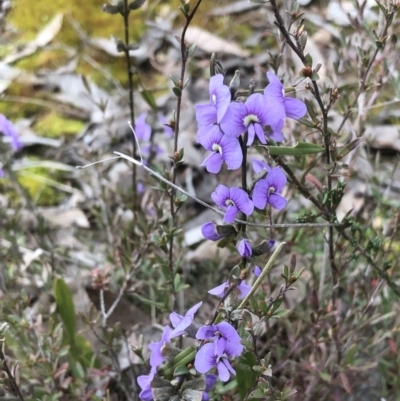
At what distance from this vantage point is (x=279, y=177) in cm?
80

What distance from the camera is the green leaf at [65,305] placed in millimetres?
1258

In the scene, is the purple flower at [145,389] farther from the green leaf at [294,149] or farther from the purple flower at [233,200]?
the green leaf at [294,149]

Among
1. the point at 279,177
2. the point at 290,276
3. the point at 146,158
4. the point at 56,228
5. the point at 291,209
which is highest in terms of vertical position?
the point at 279,177

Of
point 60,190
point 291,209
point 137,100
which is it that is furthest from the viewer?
point 137,100

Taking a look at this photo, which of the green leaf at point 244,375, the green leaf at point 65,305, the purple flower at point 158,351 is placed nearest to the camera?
the purple flower at point 158,351

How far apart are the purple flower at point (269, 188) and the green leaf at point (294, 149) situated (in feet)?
0.09

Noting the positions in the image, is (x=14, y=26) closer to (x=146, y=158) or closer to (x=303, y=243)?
(x=146, y=158)

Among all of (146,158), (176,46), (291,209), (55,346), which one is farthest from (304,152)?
(176,46)

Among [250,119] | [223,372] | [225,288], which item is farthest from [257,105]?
[223,372]

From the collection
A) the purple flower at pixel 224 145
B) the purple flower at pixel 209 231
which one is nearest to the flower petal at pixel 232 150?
the purple flower at pixel 224 145

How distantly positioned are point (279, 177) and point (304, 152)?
0.27ft

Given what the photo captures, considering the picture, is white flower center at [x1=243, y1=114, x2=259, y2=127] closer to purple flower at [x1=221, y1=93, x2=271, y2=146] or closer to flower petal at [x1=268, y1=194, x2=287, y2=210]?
purple flower at [x1=221, y1=93, x2=271, y2=146]

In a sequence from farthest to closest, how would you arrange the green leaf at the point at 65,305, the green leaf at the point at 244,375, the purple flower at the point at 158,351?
the green leaf at the point at 65,305 < the green leaf at the point at 244,375 < the purple flower at the point at 158,351

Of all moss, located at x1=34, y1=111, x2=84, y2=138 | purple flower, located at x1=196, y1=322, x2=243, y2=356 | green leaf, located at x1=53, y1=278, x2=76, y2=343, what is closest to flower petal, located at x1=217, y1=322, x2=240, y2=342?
purple flower, located at x1=196, y1=322, x2=243, y2=356
